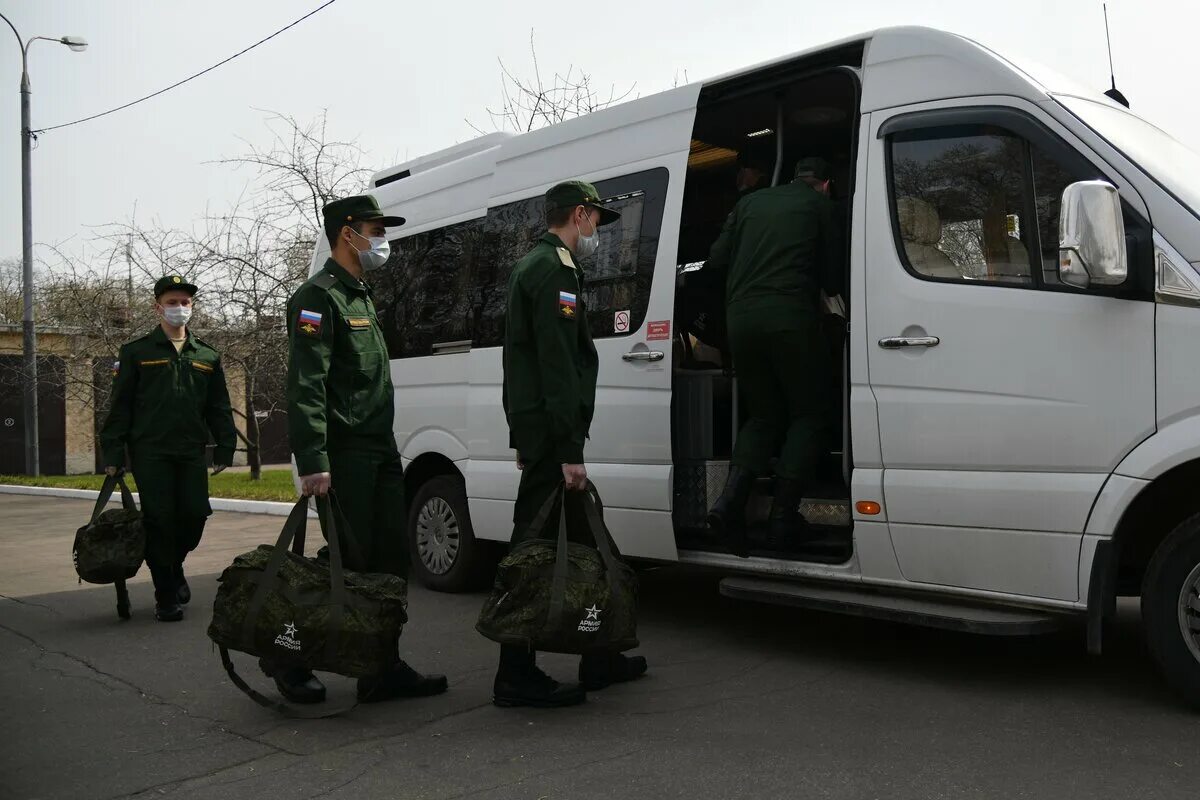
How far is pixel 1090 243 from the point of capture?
4098 millimetres

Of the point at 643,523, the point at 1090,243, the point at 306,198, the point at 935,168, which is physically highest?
the point at 306,198

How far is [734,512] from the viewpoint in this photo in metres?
5.43

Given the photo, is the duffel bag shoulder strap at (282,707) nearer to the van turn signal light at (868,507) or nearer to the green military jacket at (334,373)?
the green military jacket at (334,373)

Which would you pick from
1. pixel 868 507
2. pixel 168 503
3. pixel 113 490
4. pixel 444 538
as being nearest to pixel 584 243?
pixel 868 507

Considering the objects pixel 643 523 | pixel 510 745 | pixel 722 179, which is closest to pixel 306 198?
Result: pixel 722 179

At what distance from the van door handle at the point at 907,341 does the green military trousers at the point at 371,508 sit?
2124 millimetres

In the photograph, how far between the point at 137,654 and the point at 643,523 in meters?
2.64

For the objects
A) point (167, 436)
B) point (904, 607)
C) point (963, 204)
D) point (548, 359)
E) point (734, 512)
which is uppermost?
point (963, 204)

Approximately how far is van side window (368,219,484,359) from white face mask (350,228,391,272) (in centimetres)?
212

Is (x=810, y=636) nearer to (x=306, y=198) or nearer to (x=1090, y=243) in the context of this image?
(x=1090, y=243)

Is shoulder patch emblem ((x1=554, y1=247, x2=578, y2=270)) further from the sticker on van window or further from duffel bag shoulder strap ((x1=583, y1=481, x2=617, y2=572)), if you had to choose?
the sticker on van window

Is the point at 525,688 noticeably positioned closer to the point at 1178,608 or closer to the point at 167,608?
the point at 1178,608

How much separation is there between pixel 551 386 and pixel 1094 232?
208 cm

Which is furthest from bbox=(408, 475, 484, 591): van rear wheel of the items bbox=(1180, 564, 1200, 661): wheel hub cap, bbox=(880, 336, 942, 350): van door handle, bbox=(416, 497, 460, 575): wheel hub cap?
bbox=(1180, 564, 1200, 661): wheel hub cap
